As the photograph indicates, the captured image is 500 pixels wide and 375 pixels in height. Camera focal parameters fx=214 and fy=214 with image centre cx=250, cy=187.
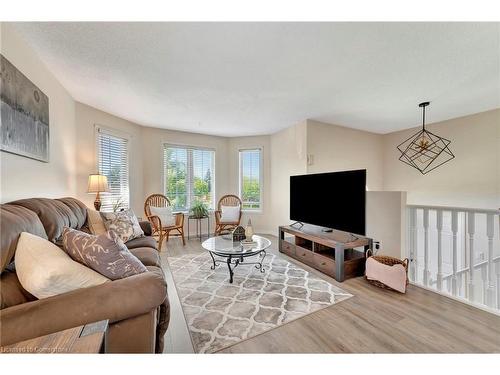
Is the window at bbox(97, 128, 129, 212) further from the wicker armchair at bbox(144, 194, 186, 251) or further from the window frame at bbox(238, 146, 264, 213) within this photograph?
the window frame at bbox(238, 146, 264, 213)

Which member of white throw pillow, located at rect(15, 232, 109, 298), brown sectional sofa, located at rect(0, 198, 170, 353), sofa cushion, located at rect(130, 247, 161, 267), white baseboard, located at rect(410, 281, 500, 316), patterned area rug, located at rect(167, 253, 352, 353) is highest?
white throw pillow, located at rect(15, 232, 109, 298)

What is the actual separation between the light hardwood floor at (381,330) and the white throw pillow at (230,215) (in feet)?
7.60

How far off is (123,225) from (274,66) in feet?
7.85

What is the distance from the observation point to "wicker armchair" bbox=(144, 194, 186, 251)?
3.68m

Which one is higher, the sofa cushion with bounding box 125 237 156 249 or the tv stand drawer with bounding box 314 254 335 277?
the sofa cushion with bounding box 125 237 156 249

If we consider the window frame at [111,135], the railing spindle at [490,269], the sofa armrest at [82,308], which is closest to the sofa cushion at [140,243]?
the sofa armrest at [82,308]

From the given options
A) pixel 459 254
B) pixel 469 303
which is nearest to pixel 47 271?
pixel 469 303

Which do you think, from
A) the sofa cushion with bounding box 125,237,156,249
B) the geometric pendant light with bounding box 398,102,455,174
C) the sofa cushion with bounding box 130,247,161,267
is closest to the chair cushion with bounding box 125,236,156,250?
the sofa cushion with bounding box 125,237,156,249

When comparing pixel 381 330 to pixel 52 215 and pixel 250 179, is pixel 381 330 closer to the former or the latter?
pixel 52 215

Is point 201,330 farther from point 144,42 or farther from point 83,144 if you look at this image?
point 83,144

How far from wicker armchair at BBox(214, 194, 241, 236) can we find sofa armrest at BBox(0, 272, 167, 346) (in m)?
3.23

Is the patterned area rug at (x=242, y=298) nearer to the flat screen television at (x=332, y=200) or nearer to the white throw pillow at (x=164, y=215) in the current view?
the flat screen television at (x=332, y=200)

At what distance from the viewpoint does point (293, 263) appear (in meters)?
3.06
